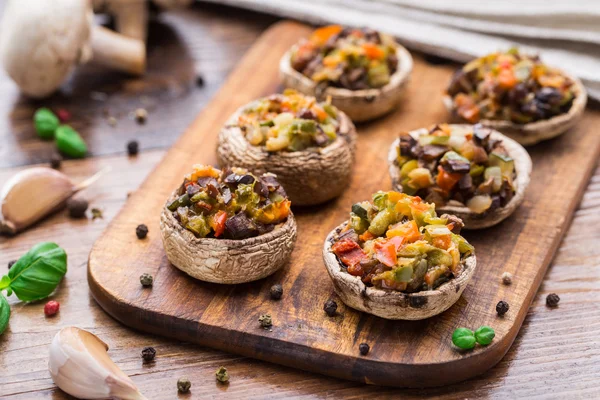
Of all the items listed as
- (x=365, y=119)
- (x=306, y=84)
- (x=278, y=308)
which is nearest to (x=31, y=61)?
(x=306, y=84)

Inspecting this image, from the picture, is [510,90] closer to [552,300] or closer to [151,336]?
[552,300]

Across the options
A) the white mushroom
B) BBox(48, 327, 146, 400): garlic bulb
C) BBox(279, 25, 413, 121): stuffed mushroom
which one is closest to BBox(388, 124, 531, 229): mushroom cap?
BBox(279, 25, 413, 121): stuffed mushroom

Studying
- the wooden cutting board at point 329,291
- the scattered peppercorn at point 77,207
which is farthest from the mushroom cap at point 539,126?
the scattered peppercorn at point 77,207

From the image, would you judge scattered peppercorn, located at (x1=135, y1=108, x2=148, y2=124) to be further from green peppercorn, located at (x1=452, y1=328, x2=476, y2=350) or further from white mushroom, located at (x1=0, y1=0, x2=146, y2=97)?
green peppercorn, located at (x1=452, y1=328, x2=476, y2=350)

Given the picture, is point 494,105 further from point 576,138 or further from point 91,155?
point 91,155

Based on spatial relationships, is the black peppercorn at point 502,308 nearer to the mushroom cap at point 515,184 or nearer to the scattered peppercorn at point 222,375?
the mushroom cap at point 515,184

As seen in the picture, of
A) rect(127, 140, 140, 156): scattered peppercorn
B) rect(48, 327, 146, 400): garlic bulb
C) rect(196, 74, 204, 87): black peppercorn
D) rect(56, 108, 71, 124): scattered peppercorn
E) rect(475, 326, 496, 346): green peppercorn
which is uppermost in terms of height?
rect(475, 326, 496, 346): green peppercorn
